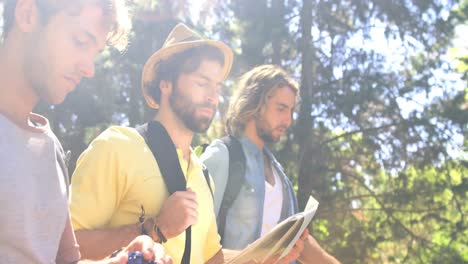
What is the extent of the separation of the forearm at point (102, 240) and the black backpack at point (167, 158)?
0.22 meters

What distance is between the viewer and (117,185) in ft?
7.47

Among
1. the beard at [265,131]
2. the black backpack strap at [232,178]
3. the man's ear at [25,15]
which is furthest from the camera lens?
the beard at [265,131]

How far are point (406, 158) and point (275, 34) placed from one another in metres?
3.02

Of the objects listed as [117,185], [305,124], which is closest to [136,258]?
[117,185]

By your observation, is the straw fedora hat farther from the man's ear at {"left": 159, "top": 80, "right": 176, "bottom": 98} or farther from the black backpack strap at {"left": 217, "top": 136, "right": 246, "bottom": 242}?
the black backpack strap at {"left": 217, "top": 136, "right": 246, "bottom": 242}

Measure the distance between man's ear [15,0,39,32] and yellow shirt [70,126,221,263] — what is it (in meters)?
0.71

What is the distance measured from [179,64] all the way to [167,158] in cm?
56

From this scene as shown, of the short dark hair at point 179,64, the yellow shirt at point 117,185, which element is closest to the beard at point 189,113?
the short dark hair at point 179,64

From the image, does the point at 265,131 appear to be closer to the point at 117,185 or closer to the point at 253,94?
the point at 253,94

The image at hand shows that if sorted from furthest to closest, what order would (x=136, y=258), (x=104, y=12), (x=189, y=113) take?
(x=189, y=113) < (x=104, y=12) < (x=136, y=258)

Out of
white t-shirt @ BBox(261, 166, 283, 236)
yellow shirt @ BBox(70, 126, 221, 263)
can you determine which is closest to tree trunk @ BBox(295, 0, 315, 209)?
white t-shirt @ BBox(261, 166, 283, 236)

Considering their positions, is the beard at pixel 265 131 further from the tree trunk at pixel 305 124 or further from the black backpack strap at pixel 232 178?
the tree trunk at pixel 305 124

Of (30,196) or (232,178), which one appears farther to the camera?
(232,178)

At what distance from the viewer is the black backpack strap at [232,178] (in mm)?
3269
